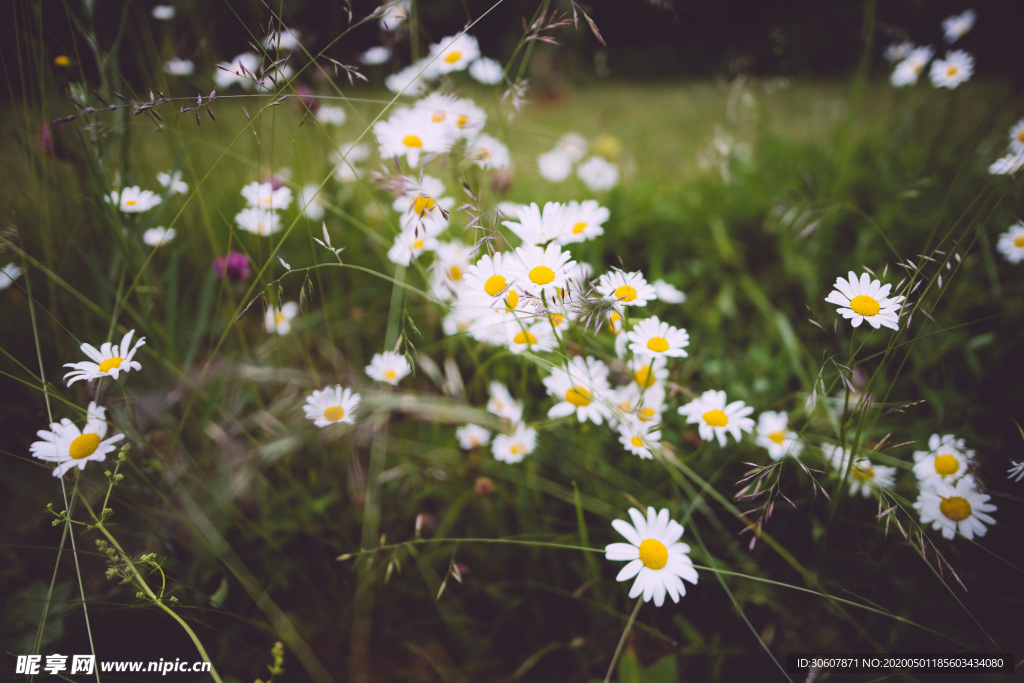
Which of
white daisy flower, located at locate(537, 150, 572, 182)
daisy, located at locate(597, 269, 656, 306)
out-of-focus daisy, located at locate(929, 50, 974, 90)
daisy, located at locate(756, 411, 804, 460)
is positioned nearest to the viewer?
daisy, located at locate(597, 269, 656, 306)

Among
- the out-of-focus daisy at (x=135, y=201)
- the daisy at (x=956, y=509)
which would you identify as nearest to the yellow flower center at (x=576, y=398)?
the daisy at (x=956, y=509)

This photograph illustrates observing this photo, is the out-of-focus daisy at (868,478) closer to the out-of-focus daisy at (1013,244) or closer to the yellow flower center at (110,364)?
the out-of-focus daisy at (1013,244)

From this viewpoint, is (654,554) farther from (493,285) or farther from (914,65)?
(914,65)

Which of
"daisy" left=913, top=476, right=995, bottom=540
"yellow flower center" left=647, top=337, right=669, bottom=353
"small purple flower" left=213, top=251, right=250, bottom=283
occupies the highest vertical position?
"small purple flower" left=213, top=251, right=250, bottom=283

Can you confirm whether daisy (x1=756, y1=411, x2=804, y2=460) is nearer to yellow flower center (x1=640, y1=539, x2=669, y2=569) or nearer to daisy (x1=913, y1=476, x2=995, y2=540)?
daisy (x1=913, y1=476, x2=995, y2=540)

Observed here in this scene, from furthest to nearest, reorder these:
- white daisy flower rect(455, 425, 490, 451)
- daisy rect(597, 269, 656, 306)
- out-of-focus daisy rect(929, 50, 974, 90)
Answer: out-of-focus daisy rect(929, 50, 974, 90) → white daisy flower rect(455, 425, 490, 451) → daisy rect(597, 269, 656, 306)

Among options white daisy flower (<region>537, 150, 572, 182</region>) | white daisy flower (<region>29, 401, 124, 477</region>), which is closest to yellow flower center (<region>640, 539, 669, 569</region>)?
white daisy flower (<region>29, 401, 124, 477</region>)
